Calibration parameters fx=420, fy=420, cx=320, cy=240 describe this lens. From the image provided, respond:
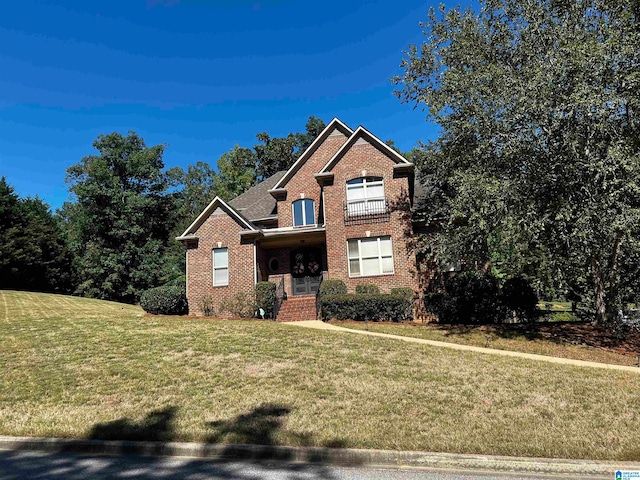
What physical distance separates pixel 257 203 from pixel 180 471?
2018 centimetres

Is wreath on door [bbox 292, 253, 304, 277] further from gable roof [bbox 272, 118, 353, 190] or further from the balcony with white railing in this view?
gable roof [bbox 272, 118, 353, 190]

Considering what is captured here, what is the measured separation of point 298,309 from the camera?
60.0ft

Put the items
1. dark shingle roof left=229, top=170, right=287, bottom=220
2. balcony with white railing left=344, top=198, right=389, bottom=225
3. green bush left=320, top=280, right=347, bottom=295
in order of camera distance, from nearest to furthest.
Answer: green bush left=320, top=280, right=347, bottom=295
balcony with white railing left=344, top=198, right=389, bottom=225
dark shingle roof left=229, top=170, right=287, bottom=220

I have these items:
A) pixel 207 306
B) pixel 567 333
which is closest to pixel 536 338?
pixel 567 333

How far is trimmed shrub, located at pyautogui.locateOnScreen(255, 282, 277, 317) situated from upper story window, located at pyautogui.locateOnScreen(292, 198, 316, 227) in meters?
4.61

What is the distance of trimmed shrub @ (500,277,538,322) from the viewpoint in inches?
597

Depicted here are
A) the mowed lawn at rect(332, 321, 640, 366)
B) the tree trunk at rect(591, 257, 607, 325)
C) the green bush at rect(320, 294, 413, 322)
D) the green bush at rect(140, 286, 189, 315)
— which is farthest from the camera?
the green bush at rect(140, 286, 189, 315)

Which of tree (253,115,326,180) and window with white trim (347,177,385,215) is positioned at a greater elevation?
tree (253,115,326,180)

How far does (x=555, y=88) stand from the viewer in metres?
10.7

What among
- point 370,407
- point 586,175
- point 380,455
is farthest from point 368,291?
point 380,455

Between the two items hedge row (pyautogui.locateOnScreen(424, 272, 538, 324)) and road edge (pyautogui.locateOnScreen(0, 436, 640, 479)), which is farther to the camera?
hedge row (pyautogui.locateOnScreen(424, 272, 538, 324))

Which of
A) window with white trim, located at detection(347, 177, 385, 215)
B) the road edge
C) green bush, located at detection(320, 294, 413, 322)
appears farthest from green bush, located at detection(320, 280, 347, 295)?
the road edge

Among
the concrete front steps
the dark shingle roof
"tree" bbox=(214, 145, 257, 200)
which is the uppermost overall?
"tree" bbox=(214, 145, 257, 200)

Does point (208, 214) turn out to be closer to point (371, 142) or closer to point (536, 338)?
point (371, 142)
